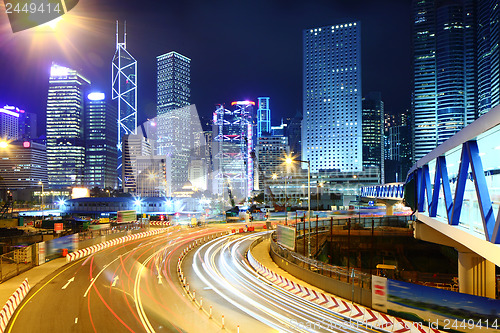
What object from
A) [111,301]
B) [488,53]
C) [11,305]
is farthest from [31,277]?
[488,53]

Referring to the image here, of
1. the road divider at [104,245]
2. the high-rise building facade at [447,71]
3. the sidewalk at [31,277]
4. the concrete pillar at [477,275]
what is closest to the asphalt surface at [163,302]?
the sidewalk at [31,277]

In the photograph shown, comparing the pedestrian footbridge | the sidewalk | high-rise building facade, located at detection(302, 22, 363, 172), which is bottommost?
the sidewalk

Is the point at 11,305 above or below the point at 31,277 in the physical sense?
above

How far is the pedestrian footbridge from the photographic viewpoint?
11328 millimetres

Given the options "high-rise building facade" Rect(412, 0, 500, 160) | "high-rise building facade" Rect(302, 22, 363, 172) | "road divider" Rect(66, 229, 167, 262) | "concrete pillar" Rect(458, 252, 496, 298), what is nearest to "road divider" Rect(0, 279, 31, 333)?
"road divider" Rect(66, 229, 167, 262)

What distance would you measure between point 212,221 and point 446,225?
55.0 meters

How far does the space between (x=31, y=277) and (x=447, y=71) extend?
201212 millimetres

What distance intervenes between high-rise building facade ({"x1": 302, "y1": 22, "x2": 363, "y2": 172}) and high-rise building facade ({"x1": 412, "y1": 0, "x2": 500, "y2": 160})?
147ft

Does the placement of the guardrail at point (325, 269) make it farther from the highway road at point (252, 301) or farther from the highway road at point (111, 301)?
the highway road at point (111, 301)

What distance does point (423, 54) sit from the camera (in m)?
192

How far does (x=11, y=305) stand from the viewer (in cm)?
1753

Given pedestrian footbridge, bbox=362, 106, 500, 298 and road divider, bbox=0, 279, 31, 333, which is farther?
road divider, bbox=0, 279, 31, 333

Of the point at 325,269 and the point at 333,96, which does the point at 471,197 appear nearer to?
the point at 325,269

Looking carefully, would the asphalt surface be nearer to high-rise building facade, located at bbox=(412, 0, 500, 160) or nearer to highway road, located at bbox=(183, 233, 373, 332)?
highway road, located at bbox=(183, 233, 373, 332)
